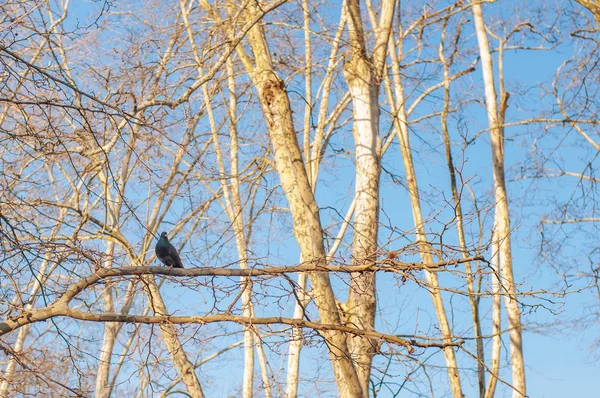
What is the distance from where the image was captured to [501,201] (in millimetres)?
8641

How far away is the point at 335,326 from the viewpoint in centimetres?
412

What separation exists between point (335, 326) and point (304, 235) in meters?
→ 2.01

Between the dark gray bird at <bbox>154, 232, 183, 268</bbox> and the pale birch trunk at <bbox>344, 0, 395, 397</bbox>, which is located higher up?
the pale birch trunk at <bbox>344, 0, 395, 397</bbox>

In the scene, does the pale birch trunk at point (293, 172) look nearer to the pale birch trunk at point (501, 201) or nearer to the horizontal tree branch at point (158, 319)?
the horizontal tree branch at point (158, 319)

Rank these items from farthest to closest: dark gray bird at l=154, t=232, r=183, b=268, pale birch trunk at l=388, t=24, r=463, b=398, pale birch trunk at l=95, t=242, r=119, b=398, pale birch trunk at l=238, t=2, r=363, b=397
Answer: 1. pale birch trunk at l=95, t=242, r=119, b=398
2. pale birch trunk at l=388, t=24, r=463, b=398
3. pale birch trunk at l=238, t=2, r=363, b=397
4. dark gray bird at l=154, t=232, r=183, b=268

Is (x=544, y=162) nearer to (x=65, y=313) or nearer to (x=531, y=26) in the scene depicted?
(x=531, y=26)

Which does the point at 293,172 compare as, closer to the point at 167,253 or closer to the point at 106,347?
the point at 167,253

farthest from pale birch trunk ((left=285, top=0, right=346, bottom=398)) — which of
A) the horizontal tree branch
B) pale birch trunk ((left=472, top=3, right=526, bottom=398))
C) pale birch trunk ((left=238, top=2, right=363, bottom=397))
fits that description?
the horizontal tree branch

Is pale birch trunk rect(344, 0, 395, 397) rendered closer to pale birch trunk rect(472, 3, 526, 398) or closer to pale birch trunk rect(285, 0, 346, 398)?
pale birch trunk rect(285, 0, 346, 398)

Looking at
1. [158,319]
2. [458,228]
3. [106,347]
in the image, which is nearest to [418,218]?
[458,228]

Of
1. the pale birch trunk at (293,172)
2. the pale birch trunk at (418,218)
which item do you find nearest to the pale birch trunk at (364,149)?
the pale birch trunk at (293,172)

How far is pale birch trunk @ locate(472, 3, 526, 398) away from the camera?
8.09 metres

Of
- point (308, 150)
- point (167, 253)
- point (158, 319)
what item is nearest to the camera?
point (158, 319)

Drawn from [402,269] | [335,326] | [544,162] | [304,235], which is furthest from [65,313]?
[544,162]
